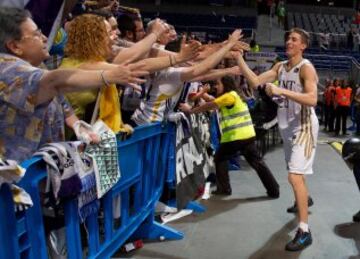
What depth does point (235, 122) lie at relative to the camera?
556 centimetres

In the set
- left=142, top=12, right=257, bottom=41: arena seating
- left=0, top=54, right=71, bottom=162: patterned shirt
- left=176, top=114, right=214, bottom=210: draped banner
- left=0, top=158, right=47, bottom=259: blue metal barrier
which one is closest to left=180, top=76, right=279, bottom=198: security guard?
left=176, top=114, right=214, bottom=210: draped banner

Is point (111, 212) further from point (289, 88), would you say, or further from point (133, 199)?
point (289, 88)

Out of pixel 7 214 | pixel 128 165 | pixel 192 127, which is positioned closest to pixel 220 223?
pixel 192 127

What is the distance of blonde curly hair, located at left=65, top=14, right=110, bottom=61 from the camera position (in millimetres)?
2754

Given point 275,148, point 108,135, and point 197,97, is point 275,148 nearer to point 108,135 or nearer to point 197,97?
point 197,97

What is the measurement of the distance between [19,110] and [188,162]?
2262 millimetres

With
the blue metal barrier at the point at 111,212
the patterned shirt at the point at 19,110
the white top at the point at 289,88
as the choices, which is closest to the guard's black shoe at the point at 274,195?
the white top at the point at 289,88

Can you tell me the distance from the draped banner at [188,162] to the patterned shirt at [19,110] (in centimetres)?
190

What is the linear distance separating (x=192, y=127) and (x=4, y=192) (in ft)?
9.30

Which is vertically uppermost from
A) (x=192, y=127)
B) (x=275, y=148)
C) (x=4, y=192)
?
(x=4, y=192)

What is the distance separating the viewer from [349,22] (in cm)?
2428

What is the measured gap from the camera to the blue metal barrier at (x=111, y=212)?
6.02ft

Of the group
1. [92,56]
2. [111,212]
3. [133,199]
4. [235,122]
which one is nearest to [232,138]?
[235,122]

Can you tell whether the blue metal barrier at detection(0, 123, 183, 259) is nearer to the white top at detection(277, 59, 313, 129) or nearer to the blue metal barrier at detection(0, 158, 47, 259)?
the blue metal barrier at detection(0, 158, 47, 259)
